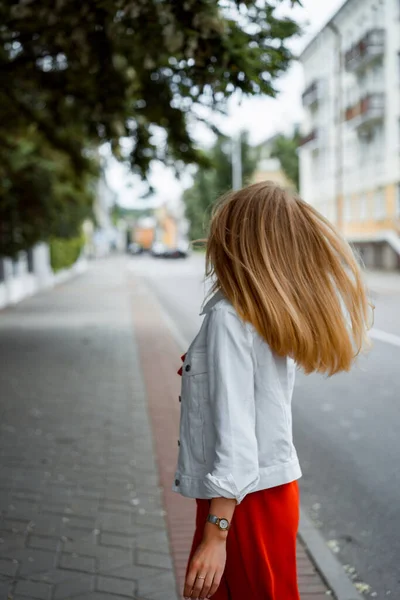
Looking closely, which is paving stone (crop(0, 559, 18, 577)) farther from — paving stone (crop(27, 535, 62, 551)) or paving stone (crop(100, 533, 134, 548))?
paving stone (crop(100, 533, 134, 548))

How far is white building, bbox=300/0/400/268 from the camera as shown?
33281 millimetres

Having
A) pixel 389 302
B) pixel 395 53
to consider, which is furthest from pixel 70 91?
pixel 395 53

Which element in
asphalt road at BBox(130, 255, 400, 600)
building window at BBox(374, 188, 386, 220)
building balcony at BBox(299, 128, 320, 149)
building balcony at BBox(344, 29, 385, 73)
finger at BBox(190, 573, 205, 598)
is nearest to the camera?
finger at BBox(190, 573, 205, 598)

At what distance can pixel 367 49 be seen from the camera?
1303 inches

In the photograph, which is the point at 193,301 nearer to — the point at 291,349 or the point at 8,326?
the point at 8,326

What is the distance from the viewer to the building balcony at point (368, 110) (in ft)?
126

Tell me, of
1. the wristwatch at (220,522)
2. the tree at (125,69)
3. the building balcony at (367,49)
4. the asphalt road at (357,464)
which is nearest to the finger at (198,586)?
the wristwatch at (220,522)

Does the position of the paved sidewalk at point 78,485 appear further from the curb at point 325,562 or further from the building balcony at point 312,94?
the building balcony at point 312,94

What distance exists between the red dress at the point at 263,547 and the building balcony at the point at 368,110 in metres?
38.4

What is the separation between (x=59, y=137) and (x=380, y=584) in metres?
8.97

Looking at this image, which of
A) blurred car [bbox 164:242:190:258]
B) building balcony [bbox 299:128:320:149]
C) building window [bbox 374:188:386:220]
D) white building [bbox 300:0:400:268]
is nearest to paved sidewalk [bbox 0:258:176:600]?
white building [bbox 300:0:400:268]

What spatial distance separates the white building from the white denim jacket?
30137 mm

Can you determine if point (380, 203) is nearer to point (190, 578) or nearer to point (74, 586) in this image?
point (74, 586)

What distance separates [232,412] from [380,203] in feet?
130
